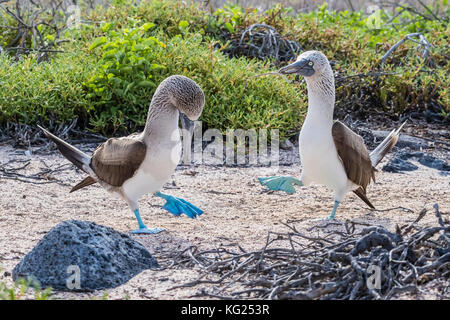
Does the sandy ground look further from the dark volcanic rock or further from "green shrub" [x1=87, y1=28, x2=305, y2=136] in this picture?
"green shrub" [x1=87, y1=28, x2=305, y2=136]

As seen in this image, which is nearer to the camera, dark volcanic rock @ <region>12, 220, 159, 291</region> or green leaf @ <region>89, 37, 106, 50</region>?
dark volcanic rock @ <region>12, 220, 159, 291</region>

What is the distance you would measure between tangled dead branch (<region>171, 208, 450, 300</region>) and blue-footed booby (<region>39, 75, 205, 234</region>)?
0.92 meters

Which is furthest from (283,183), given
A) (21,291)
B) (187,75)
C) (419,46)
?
(419,46)

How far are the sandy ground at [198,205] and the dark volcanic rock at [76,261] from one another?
0.06 m

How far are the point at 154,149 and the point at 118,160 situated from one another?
0.96ft

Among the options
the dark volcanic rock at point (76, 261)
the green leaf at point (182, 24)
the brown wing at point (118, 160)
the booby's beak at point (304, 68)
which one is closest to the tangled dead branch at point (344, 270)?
the dark volcanic rock at point (76, 261)

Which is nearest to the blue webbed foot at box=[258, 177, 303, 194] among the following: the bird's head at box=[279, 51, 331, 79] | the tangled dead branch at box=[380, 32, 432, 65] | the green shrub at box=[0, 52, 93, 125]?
the bird's head at box=[279, 51, 331, 79]

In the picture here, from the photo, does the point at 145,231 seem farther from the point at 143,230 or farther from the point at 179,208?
the point at 179,208

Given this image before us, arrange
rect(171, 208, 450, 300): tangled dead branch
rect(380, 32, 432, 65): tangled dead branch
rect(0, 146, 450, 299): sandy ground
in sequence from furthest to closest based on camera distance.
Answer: rect(380, 32, 432, 65): tangled dead branch
rect(0, 146, 450, 299): sandy ground
rect(171, 208, 450, 300): tangled dead branch

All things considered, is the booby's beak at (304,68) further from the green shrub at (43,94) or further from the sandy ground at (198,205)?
the green shrub at (43,94)

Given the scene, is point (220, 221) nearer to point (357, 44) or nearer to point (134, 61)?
point (134, 61)

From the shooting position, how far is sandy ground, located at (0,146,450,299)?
3916 millimetres

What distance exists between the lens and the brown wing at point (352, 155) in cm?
456

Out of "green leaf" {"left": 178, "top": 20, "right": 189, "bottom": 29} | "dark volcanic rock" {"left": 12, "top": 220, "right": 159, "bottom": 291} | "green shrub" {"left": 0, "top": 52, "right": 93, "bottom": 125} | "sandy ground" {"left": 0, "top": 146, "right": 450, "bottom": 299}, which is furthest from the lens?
"green leaf" {"left": 178, "top": 20, "right": 189, "bottom": 29}
